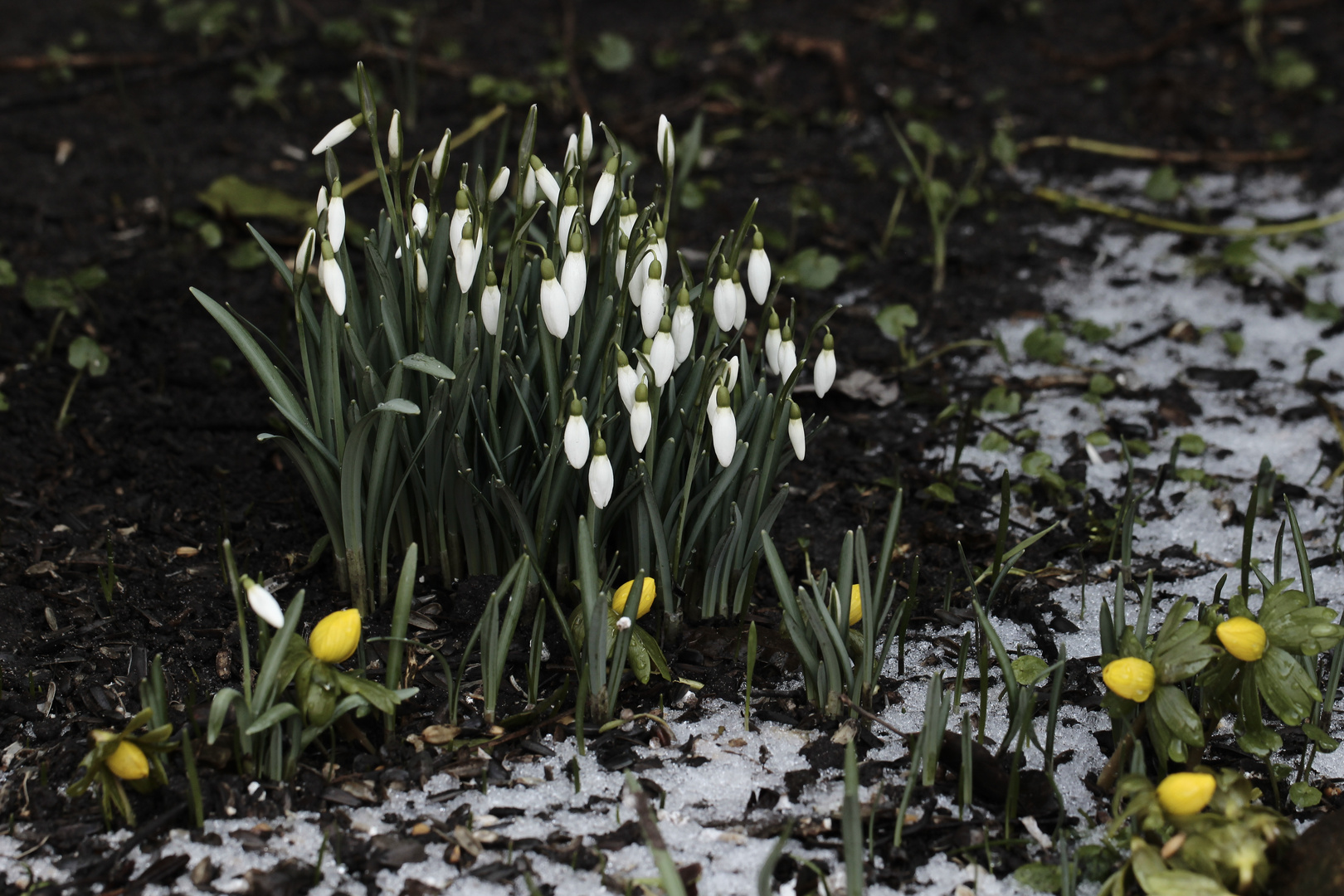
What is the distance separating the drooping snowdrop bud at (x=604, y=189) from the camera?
1850mm

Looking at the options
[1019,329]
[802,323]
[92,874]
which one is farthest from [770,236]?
[92,874]

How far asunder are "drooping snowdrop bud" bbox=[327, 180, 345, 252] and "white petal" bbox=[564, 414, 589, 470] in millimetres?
453

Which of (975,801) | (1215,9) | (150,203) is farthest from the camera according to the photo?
(1215,9)

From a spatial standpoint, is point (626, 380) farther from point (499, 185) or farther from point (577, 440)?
point (499, 185)

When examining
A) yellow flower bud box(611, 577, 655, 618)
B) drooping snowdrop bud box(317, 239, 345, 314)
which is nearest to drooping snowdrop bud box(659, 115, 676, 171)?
drooping snowdrop bud box(317, 239, 345, 314)

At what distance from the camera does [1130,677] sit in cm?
159

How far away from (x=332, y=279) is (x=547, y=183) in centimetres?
38

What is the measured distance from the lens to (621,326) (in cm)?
185

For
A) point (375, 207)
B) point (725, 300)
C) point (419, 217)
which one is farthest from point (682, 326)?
point (375, 207)

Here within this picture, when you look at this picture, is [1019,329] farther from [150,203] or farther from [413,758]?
[150,203]

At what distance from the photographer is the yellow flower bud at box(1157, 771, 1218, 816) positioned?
1.48 metres

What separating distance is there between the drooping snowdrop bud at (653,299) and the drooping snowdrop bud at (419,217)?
44 centimetres

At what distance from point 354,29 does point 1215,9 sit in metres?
3.45

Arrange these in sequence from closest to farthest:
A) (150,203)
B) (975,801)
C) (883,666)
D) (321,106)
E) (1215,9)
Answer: (975,801) → (883,666) → (150,203) → (321,106) → (1215,9)
